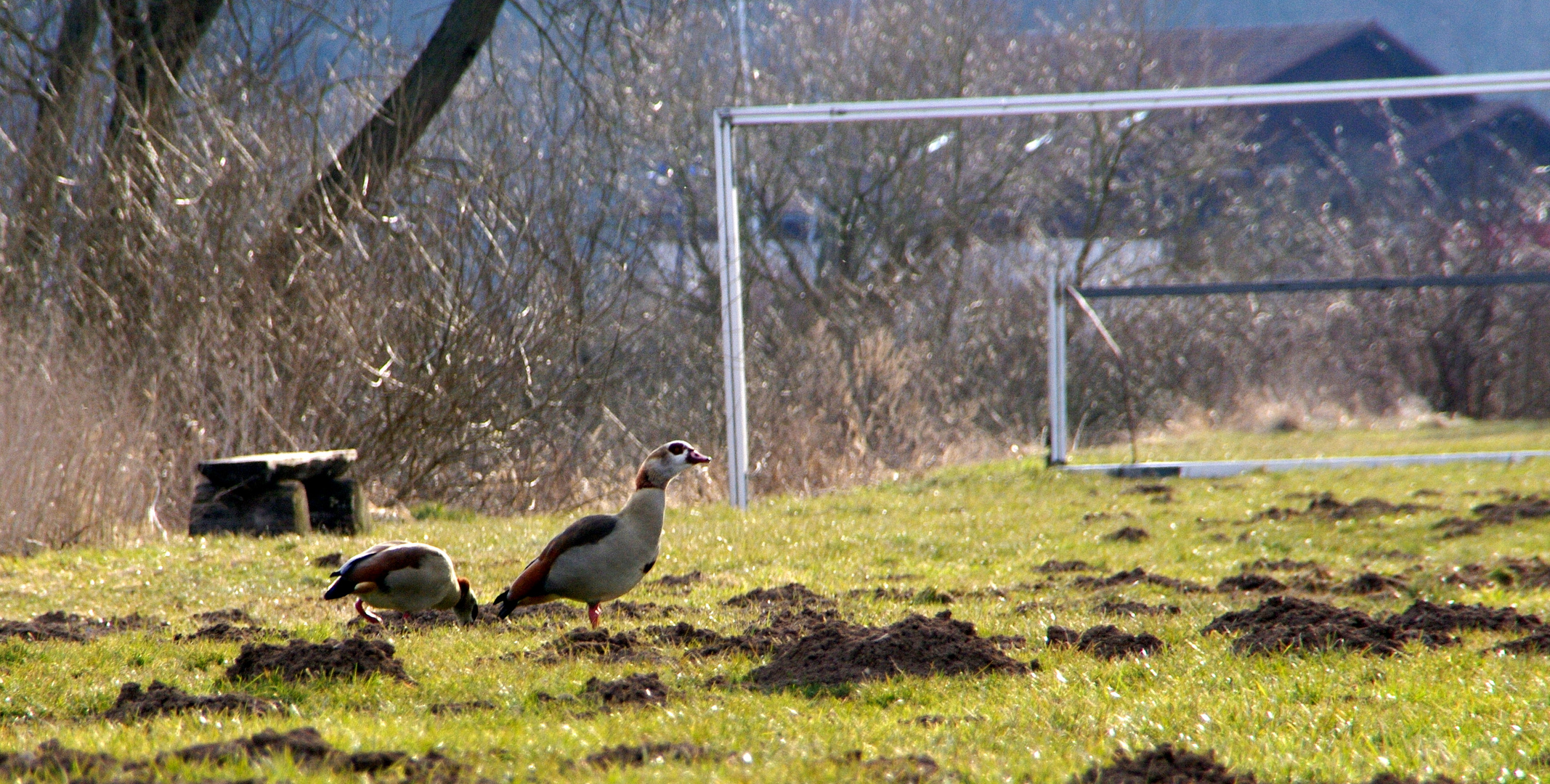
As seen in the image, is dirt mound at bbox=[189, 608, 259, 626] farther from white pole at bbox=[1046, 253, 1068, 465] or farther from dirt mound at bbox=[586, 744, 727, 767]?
white pole at bbox=[1046, 253, 1068, 465]

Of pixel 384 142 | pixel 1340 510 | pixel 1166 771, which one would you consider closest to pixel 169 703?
pixel 1166 771

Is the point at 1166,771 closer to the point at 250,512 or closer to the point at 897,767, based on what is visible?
the point at 897,767

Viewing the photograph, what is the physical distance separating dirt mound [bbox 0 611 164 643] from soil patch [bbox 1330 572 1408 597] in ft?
19.2

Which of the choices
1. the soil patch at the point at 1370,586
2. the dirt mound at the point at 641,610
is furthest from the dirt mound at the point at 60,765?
the soil patch at the point at 1370,586

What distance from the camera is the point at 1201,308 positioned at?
24.9m

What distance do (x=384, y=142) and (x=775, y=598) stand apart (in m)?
8.11

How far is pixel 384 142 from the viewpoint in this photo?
13.5 metres

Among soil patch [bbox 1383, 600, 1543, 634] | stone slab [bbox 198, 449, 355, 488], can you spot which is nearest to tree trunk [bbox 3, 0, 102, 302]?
stone slab [bbox 198, 449, 355, 488]

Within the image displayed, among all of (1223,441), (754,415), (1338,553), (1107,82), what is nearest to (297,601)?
(1338,553)

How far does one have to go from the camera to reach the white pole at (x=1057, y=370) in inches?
599

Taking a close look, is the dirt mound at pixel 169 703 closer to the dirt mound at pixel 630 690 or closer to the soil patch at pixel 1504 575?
the dirt mound at pixel 630 690

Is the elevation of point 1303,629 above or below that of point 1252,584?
above

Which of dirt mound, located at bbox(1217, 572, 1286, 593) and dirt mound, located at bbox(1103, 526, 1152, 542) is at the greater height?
dirt mound, located at bbox(1217, 572, 1286, 593)

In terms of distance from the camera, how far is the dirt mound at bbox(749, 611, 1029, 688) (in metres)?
5.05
